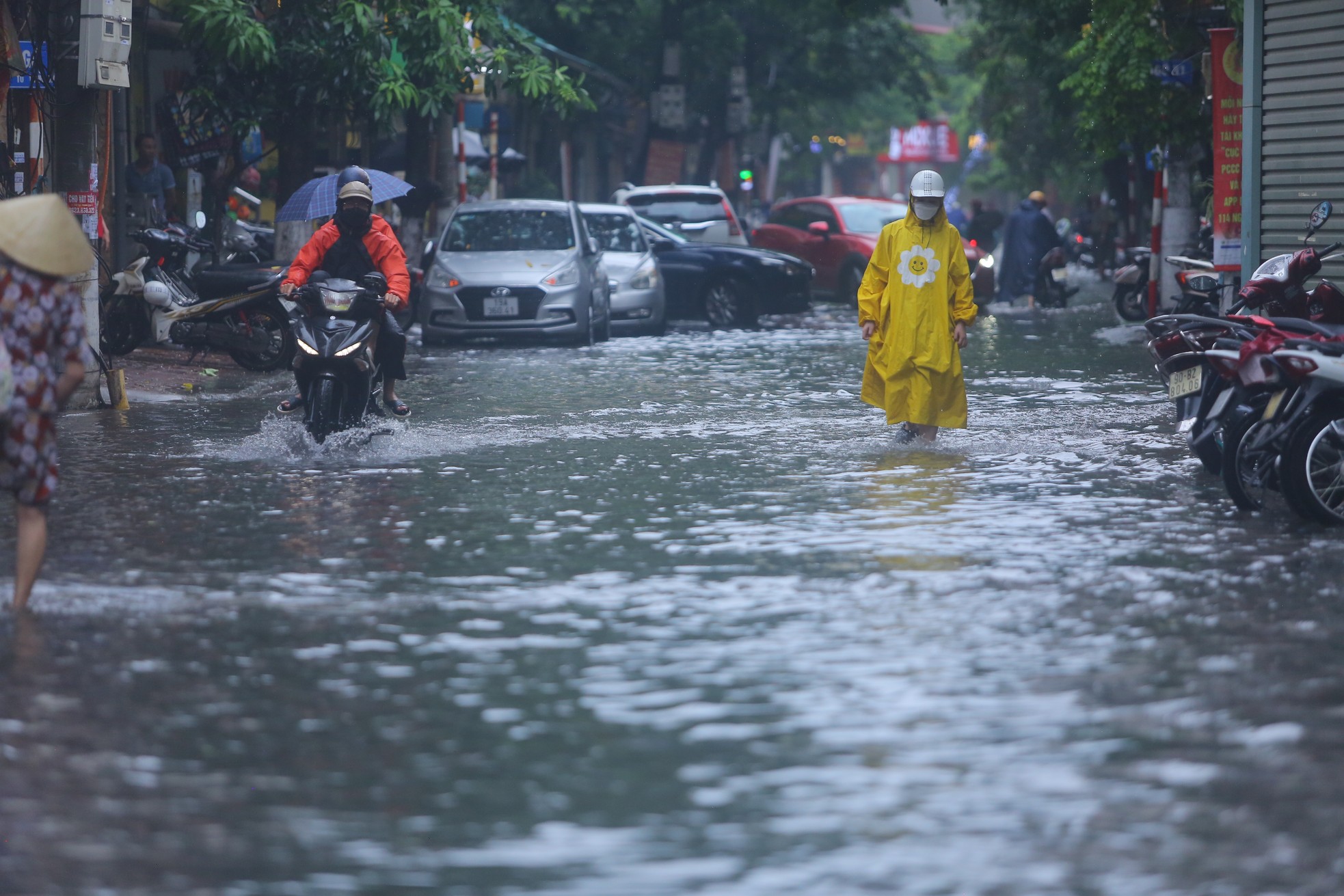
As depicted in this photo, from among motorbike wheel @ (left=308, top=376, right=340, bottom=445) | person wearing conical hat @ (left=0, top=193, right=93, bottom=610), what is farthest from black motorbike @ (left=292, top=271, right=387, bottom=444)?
person wearing conical hat @ (left=0, top=193, right=93, bottom=610)

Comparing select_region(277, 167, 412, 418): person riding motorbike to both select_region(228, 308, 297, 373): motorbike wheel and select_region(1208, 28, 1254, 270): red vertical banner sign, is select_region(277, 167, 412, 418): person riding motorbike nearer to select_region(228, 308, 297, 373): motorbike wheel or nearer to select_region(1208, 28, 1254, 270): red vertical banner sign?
select_region(228, 308, 297, 373): motorbike wheel

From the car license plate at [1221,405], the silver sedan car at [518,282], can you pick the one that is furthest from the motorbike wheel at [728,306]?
the car license plate at [1221,405]

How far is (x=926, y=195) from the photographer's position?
473 inches

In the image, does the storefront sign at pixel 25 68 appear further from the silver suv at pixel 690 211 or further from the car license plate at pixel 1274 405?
the silver suv at pixel 690 211

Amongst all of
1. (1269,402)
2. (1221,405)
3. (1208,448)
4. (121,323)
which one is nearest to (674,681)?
(1269,402)

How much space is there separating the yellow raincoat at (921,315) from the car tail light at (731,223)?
17689 millimetres

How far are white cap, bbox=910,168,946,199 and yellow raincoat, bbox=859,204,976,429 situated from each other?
0.15 metres

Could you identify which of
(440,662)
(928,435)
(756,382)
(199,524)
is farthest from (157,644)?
(756,382)

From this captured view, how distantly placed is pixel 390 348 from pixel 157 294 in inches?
223

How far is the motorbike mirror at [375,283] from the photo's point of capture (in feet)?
39.1

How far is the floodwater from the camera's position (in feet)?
14.6

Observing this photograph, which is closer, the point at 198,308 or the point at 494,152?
the point at 198,308

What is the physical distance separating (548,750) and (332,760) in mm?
549

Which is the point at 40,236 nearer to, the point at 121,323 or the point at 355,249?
the point at 355,249
